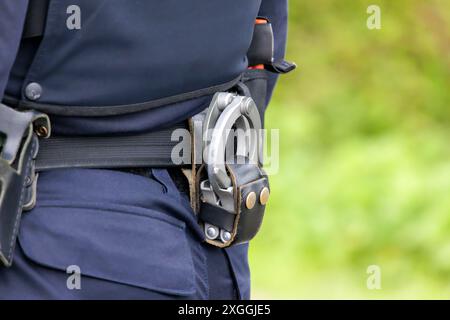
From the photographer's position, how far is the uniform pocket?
2324mm

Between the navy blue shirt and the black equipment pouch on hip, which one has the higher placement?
the navy blue shirt

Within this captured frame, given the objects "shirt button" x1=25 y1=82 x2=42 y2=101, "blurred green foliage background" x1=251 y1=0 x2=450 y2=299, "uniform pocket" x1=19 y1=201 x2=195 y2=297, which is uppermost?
"blurred green foliage background" x1=251 y1=0 x2=450 y2=299

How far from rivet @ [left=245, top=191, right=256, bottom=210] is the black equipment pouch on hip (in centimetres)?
54

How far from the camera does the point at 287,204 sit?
23.3ft

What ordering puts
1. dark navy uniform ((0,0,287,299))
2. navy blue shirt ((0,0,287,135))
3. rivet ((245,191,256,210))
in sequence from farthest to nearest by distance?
rivet ((245,191,256,210)) → dark navy uniform ((0,0,287,299)) → navy blue shirt ((0,0,287,135))

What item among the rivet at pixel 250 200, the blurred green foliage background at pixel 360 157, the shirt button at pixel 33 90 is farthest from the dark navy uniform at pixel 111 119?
the blurred green foliage background at pixel 360 157

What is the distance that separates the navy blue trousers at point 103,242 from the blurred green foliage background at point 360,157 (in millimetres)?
3540

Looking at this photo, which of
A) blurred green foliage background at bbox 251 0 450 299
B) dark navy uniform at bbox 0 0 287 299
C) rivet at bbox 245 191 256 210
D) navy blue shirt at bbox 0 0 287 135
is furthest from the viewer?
blurred green foliage background at bbox 251 0 450 299

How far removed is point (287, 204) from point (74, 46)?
4.87m

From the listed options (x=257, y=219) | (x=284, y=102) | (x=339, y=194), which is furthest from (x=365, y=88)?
(x=257, y=219)

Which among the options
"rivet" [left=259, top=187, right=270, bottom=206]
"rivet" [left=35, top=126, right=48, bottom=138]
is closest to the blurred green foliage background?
"rivet" [left=259, top=187, right=270, bottom=206]

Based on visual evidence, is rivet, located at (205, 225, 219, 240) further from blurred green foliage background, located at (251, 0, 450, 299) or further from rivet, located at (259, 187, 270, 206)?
blurred green foliage background, located at (251, 0, 450, 299)

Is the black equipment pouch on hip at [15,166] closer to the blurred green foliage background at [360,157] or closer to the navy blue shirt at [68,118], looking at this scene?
the navy blue shirt at [68,118]

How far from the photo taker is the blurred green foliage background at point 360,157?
6.36m
